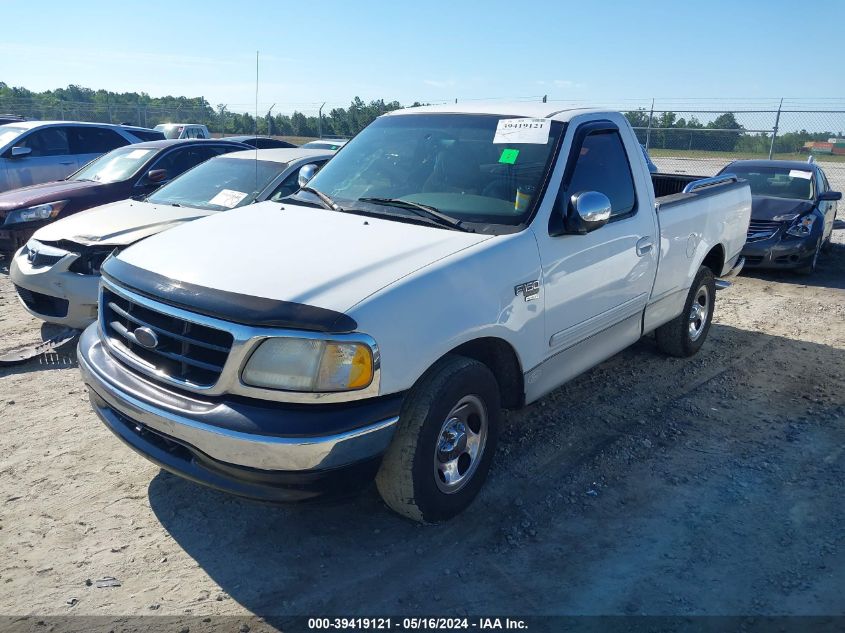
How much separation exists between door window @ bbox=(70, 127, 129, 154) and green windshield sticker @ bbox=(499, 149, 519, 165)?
10032mm

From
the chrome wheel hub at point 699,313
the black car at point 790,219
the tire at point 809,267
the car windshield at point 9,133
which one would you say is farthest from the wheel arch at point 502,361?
the car windshield at point 9,133

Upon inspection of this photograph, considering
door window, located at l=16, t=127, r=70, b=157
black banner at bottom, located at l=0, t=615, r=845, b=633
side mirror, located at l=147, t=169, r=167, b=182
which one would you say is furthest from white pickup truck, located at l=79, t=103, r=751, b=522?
door window, located at l=16, t=127, r=70, b=157

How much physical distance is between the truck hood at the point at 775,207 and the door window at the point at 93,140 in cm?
1023

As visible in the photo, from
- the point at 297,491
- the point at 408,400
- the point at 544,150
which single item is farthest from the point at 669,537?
the point at 544,150

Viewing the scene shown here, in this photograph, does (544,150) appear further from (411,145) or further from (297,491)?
(297,491)

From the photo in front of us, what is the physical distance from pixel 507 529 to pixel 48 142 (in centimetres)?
1126

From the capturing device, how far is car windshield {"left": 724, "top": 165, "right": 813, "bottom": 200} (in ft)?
32.7

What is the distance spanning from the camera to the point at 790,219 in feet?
30.1

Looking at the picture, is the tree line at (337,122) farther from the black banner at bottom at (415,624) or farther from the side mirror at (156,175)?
the black banner at bottom at (415,624)

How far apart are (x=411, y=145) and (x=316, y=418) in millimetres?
2191

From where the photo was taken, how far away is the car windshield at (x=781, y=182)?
995 centimetres

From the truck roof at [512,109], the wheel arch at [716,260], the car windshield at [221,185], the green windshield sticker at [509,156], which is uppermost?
the truck roof at [512,109]

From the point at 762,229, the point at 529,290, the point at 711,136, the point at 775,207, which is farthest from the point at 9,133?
the point at 711,136

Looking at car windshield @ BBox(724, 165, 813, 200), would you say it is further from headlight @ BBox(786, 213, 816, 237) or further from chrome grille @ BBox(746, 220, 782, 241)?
chrome grille @ BBox(746, 220, 782, 241)
